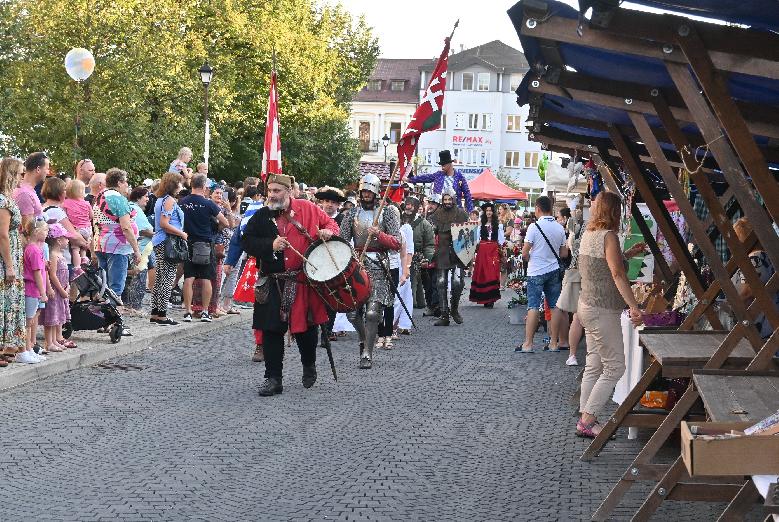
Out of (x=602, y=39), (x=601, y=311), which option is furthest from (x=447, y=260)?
(x=602, y=39)

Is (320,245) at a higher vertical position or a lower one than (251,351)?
higher

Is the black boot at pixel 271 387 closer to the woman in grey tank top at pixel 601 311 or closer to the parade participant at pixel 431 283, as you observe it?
the woman in grey tank top at pixel 601 311

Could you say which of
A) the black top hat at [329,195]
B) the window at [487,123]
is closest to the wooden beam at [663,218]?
the black top hat at [329,195]

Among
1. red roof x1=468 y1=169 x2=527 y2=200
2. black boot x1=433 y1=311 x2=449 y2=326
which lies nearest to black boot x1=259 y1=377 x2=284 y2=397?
black boot x1=433 y1=311 x2=449 y2=326

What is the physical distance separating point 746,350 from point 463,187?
49.0 ft

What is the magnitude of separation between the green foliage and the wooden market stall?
53.2ft

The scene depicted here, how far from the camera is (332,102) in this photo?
2426 inches

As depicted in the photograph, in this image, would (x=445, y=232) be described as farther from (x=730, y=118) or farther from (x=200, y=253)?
(x=730, y=118)

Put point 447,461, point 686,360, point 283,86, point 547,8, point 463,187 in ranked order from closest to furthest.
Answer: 1. point 547,8
2. point 686,360
3. point 447,461
4. point 463,187
5. point 283,86

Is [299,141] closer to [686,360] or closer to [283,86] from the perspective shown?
[283,86]

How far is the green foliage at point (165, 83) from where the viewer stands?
37.1 metres

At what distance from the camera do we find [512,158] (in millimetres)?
120875

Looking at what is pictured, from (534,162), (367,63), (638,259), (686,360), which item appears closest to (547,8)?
(686,360)

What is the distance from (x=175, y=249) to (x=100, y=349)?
395cm
